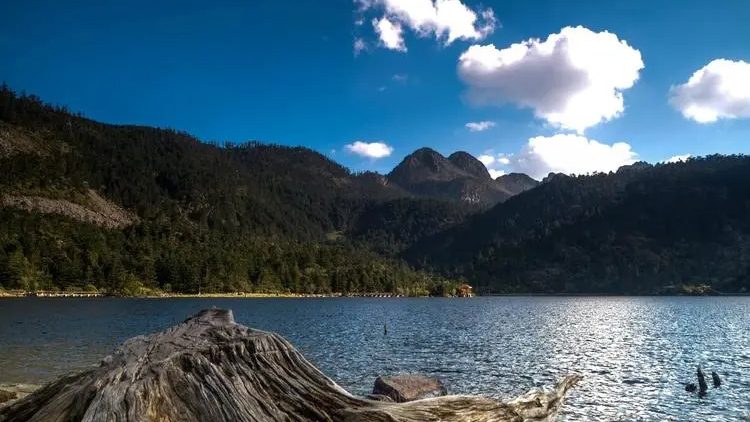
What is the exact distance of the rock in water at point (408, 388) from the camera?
30.1 metres

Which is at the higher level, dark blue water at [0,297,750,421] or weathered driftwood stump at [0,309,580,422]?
weathered driftwood stump at [0,309,580,422]

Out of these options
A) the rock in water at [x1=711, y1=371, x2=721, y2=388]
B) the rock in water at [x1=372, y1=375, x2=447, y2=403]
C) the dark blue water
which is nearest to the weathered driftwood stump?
the rock in water at [x1=372, y1=375, x2=447, y2=403]

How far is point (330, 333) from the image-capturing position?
8912 cm

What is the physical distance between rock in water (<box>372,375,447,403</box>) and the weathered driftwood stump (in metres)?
22.9

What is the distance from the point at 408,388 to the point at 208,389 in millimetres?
25513

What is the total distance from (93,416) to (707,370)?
60.7 meters

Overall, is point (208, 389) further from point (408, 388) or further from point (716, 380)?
point (716, 380)

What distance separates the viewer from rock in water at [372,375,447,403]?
30062 mm

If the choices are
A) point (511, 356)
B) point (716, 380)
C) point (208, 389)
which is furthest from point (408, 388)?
point (511, 356)

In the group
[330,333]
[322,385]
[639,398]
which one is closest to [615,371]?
[639,398]

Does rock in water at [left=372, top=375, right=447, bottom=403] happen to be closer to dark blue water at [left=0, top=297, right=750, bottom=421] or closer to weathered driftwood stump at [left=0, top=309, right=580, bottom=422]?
dark blue water at [left=0, top=297, right=750, bottom=421]

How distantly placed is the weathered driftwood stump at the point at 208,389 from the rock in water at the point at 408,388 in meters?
22.9

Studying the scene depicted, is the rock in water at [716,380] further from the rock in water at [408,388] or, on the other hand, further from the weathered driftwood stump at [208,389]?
the weathered driftwood stump at [208,389]

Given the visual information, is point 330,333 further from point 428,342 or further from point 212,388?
point 212,388
